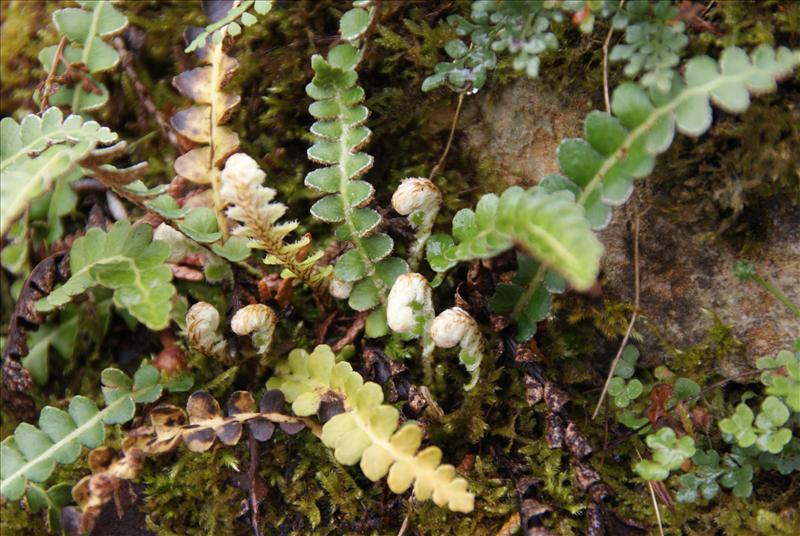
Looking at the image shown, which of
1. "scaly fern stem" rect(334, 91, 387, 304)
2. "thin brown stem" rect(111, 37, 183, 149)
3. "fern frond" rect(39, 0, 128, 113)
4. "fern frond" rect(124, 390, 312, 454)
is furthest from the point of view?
"thin brown stem" rect(111, 37, 183, 149)

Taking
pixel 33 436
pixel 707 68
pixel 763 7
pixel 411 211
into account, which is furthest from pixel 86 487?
pixel 763 7

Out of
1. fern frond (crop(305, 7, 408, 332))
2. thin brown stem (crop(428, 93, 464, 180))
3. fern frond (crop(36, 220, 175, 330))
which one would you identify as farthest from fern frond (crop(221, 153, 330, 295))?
thin brown stem (crop(428, 93, 464, 180))

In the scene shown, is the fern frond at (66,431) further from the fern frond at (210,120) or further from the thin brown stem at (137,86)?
the thin brown stem at (137,86)

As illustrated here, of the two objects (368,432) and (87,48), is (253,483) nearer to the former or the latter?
(368,432)

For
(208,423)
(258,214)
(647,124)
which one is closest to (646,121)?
(647,124)

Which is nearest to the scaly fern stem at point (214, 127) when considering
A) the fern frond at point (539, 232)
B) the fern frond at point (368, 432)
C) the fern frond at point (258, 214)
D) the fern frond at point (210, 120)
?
the fern frond at point (210, 120)

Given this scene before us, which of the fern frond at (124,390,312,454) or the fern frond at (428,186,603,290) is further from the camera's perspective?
the fern frond at (124,390,312,454)

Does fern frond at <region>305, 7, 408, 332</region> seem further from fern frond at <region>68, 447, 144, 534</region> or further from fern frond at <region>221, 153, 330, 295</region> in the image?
fern frond at <region>68, 447, 144, 534</region>

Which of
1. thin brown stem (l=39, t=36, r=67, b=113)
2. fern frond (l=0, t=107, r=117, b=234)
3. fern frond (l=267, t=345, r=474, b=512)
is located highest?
fern frond (l=0, t=107, r=117, b=234)
